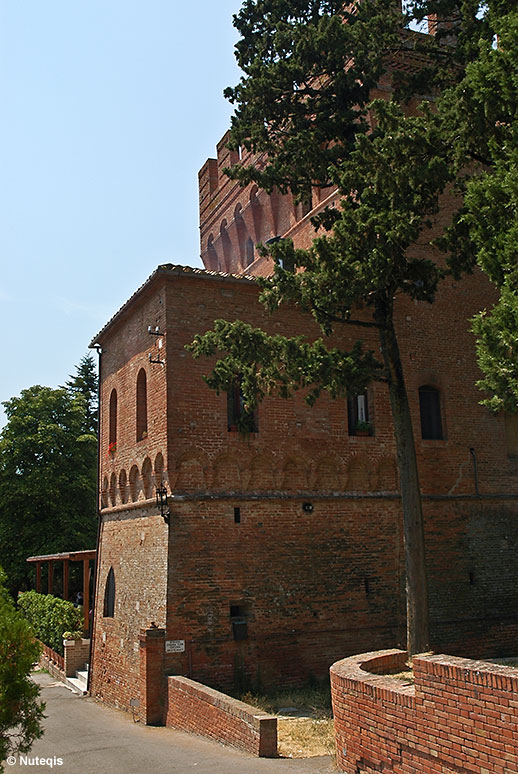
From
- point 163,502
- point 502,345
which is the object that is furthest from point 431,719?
point 163,502

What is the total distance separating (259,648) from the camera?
13930 mm

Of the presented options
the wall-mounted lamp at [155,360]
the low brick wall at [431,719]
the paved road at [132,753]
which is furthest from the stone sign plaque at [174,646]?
the wall-mounted lamp at [155,360]

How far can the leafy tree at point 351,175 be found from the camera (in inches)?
432

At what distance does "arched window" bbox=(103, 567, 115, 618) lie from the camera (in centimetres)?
1708

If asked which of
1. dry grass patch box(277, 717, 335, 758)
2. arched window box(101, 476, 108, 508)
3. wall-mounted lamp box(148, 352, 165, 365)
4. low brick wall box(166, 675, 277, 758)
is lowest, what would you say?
dry grass patch box(277, 717, 335, 758)

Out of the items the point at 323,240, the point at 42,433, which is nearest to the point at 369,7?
the point at 323,240

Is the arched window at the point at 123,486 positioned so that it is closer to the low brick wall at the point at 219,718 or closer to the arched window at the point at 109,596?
the arched window at the point at 109,596

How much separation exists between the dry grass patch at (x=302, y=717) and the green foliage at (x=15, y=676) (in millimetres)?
4478

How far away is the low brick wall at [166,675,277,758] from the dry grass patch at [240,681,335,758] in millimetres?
521

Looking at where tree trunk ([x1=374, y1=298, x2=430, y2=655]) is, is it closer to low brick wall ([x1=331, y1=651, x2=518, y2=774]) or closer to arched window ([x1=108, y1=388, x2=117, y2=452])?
low brick wall ([x1=331, y1=651, x2=518, y2=774])

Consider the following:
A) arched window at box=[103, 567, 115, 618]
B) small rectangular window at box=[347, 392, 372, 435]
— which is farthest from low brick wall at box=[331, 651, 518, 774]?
arched window at box=[103, 567, 115, 618]

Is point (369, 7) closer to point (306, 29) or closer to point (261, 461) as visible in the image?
point (306, 29)

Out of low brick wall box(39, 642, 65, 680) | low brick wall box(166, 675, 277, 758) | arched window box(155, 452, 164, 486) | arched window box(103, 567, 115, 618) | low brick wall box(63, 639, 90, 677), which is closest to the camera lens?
low brick wall box(166, 675, 277, 758)

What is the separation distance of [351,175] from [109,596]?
451 inches
